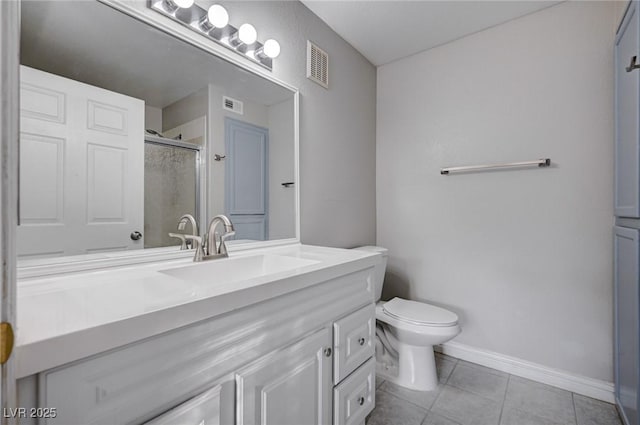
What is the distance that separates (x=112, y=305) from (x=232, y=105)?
1072 millimetres

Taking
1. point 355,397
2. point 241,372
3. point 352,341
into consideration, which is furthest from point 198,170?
point 355,397

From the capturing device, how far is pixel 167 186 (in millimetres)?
1161

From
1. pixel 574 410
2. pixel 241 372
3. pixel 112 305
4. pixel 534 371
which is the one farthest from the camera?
pixel 534 371

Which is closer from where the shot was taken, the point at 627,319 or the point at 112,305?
the point at 112,305

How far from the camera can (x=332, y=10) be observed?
1797mm

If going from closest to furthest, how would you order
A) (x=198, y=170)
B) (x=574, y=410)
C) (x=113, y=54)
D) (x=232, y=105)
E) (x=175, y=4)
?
(x=113, y=54) → (x=175, y=4) → (x=198, y=170) → (x=232, y=105) → (x=574, y=410)

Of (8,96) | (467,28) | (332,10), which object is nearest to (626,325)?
(467,28)

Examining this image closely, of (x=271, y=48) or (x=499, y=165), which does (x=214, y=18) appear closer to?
(x=271, y=48)

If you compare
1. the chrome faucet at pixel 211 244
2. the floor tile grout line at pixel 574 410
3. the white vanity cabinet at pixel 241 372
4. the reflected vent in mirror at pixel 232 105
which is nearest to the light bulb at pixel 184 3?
the reflected vent in mirror at pixel 232 105

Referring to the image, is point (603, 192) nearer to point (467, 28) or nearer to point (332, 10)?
point (467, 28)

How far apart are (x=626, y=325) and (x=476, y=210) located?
93cm

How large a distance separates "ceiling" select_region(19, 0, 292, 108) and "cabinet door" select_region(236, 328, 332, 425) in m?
1.06

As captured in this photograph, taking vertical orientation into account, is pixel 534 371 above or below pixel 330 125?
below

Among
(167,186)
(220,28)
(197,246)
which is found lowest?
(197,246)
